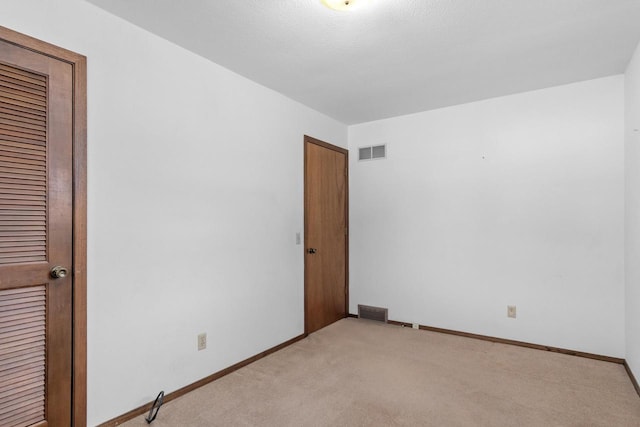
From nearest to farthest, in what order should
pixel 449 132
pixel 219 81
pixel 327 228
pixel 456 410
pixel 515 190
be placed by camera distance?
pixel 456 410 → pixel 219 81 → pixel 515 190 → pixel 449 132 → pixel 327 228

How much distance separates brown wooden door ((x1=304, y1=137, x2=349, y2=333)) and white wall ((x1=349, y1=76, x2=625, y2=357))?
18 centimetres

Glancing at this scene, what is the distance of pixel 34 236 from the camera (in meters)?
1.75

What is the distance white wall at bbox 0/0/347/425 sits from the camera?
77.6 inches

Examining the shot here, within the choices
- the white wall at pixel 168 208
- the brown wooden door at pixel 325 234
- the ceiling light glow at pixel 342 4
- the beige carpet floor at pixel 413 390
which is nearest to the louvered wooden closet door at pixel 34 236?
the white wall at pixel 168 208

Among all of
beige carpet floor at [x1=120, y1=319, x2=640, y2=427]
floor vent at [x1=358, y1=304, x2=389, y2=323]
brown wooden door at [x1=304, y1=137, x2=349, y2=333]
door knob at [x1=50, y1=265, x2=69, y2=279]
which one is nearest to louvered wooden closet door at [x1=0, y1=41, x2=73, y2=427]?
door knob at [x1=50, y1=265, x2=69, y2=279]

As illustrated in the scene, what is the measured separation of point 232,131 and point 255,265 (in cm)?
115

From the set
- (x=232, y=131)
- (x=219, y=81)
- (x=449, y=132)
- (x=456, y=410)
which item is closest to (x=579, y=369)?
(x=456, y=410)

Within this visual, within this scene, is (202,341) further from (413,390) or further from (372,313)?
(372,313)

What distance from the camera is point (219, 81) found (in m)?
2.71

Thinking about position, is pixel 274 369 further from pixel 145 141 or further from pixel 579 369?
pixel 579 369

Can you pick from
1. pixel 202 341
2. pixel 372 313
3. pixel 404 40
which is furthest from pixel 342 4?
pixel 372 313

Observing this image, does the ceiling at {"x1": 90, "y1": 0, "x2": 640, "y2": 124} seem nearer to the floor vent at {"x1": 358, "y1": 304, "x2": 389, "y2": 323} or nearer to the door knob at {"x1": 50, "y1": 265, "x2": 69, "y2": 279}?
the door knob at {"x1": 50, "y1": 265, "x2": 69, "y2": 279}

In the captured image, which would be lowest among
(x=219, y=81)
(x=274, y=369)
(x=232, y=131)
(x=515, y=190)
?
(x=274, y=369)

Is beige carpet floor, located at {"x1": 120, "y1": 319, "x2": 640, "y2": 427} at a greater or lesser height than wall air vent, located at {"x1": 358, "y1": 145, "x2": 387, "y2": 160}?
lesser
